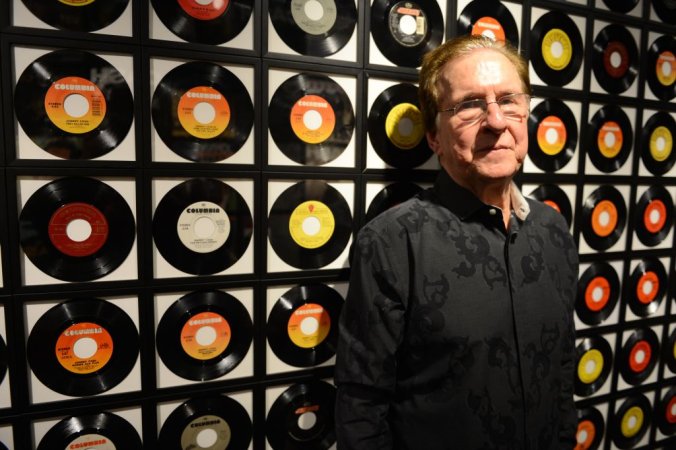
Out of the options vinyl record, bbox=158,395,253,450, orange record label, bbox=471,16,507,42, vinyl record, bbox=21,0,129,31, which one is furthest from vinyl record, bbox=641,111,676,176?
vinyl record, bbox=21,0,129,31

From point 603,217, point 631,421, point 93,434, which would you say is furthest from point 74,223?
point 631,421

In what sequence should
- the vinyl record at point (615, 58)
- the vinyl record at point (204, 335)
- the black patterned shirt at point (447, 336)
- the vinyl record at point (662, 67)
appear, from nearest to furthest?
the black patterned shirt at point (447, 336) < the vinyl record at point (204, 335) < the vinyl record at point (615, 58) < the vinyl record at point (662, 67)

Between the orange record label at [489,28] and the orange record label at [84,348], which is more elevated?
the orange record label at [489,28]

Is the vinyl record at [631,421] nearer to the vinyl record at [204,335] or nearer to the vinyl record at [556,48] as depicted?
the vinyl record at [556,48]

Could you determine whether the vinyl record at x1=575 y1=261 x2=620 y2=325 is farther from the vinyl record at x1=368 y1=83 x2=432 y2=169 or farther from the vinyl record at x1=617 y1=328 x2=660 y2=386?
the vinyl record at x1=368 y1=83 x2=432 y2=169

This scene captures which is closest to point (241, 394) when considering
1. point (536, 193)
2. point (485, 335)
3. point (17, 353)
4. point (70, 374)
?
point (70, 374)

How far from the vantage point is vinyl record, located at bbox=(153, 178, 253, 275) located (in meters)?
1.25

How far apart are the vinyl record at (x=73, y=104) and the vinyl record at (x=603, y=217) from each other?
1.77m

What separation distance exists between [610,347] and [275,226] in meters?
1.62

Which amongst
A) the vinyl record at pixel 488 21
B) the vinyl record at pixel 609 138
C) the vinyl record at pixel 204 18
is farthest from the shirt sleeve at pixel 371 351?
the vinyl record at pixel 609 138

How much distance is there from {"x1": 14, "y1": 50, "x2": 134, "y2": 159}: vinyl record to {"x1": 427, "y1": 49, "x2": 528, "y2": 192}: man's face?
2.94 ft

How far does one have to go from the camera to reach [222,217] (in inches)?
51.3

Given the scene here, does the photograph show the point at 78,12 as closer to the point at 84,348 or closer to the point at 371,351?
the point at 84,348

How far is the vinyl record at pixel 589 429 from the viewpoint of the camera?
1871mm
